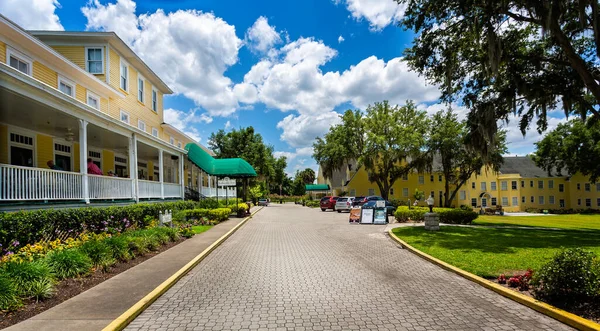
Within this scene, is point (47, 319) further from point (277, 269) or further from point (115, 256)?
point (277, 269)

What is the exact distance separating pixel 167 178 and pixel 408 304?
26.1 meters

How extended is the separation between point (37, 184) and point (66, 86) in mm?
8271

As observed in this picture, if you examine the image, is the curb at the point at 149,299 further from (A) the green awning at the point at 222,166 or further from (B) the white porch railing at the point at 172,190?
(A) the green awning at the point at 222,166

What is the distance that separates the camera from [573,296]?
5125 millimetres

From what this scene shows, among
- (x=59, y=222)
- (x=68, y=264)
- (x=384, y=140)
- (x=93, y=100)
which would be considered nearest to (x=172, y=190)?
(x=93, y=100)

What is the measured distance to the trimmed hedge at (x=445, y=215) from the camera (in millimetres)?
21062

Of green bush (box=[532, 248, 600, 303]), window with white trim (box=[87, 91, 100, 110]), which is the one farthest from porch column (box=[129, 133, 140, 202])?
green bush (box=[532, 248, 600, 303])

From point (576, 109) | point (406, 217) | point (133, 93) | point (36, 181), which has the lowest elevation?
point (406, 217)

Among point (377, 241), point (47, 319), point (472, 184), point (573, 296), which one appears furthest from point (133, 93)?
point (472, 184)

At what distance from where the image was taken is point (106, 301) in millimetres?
5594

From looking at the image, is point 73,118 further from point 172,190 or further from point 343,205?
point 343,205

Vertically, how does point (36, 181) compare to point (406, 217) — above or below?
above

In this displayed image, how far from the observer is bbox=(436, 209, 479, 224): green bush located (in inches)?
828

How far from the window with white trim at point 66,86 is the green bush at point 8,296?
12613 mm
